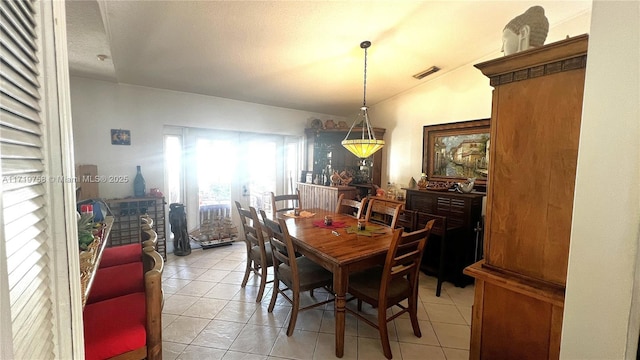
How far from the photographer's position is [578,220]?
2.45ft

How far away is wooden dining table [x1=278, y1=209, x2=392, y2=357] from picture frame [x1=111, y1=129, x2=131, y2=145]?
267 cm

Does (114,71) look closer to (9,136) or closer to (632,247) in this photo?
(9,136)

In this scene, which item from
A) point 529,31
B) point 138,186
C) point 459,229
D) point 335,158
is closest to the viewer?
point 529,31

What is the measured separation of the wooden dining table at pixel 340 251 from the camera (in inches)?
71.5

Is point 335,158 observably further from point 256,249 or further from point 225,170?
point 256,249

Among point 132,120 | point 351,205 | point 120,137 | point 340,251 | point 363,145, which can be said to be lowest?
point 340,251

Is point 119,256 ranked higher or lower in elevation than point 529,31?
lower

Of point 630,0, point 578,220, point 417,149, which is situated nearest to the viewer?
point 630,0

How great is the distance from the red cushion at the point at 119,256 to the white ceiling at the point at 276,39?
1728 mm

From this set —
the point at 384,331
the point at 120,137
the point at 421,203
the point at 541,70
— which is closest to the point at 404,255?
the point at 384,331

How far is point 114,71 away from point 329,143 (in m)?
3.20

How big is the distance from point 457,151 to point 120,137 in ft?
14.8

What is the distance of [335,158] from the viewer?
475 cm

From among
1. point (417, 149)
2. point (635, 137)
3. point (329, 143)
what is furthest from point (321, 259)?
point (329, 143)
